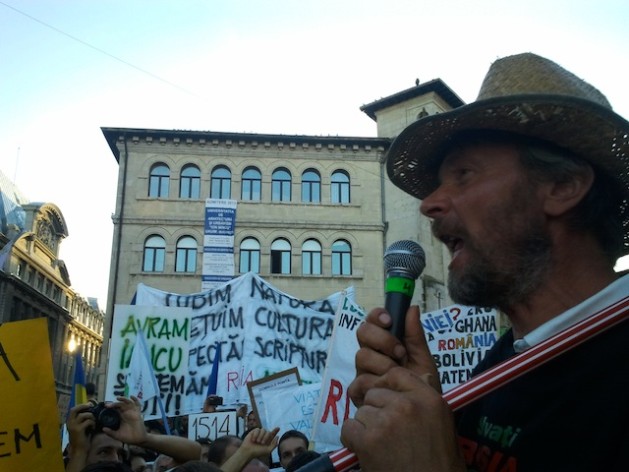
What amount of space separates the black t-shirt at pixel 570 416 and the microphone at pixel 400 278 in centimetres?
29

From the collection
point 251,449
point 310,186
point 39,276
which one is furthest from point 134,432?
point 39,276

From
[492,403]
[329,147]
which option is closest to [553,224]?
[492,403]

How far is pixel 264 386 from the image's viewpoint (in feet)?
28.2

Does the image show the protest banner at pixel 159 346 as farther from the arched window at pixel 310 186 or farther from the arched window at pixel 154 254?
the arched window at pixel 310 186

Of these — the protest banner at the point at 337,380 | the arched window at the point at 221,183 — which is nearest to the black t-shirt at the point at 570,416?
the protest banner at the point at 337,380

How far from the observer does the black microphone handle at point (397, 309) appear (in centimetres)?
131

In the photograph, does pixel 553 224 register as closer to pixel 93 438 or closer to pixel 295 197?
pixel 93 438

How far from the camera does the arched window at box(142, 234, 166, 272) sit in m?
24.0

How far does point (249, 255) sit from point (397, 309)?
23.3 m

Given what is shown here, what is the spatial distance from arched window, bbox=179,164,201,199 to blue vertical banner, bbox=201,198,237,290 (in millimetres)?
884

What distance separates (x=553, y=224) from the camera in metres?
1.58

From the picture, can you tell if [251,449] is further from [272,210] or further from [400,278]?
[272,210]

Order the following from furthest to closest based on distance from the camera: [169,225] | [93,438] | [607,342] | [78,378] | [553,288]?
[169,225] < [78,378] < [93,438] < [553,288] < [607,342]

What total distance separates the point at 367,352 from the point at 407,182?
1008 millimetres
